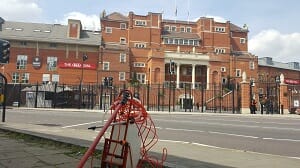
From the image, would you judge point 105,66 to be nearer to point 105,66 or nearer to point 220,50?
point 105,66

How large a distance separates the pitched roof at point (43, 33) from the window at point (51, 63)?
3.42m

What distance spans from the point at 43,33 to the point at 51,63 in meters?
7.99

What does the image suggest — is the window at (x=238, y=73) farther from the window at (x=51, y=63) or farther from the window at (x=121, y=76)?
the window at (x=51, y=63)

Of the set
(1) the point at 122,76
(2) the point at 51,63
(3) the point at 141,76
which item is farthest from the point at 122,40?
(2) the point at 51,63

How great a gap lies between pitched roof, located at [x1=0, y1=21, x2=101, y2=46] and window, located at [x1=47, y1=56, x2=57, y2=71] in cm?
342

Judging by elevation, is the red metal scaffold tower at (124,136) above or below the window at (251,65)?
below

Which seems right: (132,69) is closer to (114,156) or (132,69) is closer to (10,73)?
(10,73)

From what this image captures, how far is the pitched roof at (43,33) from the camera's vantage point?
229 feet

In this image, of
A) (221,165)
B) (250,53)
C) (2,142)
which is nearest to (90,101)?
(2,142)

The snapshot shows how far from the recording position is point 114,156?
471cm

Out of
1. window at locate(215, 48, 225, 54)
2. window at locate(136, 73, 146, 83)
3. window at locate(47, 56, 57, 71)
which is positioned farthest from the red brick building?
window at locate(215, 48, 225, 54)

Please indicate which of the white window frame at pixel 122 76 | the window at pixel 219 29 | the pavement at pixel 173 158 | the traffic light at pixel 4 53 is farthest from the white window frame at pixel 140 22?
the pavement at pixel 173 158

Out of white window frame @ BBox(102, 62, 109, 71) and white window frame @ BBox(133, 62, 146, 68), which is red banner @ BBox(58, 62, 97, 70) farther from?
white window frame @ BBox(133, 62, 146, 68)

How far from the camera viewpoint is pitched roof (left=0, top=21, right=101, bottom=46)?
69688 mm
